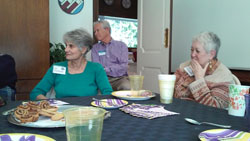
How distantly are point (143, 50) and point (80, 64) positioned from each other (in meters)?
2.33

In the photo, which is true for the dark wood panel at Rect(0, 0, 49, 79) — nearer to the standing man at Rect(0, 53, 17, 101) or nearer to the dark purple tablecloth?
the standing man at Rect(0, 53, 17, 101)

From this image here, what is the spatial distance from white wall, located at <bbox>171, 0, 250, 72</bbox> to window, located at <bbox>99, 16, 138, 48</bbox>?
128 inches

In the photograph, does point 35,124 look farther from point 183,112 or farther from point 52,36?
point 52,36

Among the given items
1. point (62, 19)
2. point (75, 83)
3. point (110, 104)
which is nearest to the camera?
point (110, 104)

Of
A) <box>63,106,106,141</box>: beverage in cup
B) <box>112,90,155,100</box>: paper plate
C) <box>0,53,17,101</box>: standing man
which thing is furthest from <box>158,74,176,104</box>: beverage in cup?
<box>0,53,17,101</box>: standing man

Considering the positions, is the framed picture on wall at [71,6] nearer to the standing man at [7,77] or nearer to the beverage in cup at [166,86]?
the standing man at [7,77]

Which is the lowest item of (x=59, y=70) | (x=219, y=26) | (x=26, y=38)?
(x=59, y=70)

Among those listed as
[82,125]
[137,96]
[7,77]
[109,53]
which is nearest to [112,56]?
[109,53]

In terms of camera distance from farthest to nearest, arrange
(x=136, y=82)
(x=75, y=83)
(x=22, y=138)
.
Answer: (x=75, y=83) < (x=136, y=82) < (x=22, y=138)

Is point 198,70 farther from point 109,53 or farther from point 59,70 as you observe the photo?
point 109,53

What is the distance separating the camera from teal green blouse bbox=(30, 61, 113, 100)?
177cm

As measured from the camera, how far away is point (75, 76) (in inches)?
72.1

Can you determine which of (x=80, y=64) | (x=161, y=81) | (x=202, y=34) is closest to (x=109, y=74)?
(x=80, y=64)

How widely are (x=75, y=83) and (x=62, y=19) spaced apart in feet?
7.06
